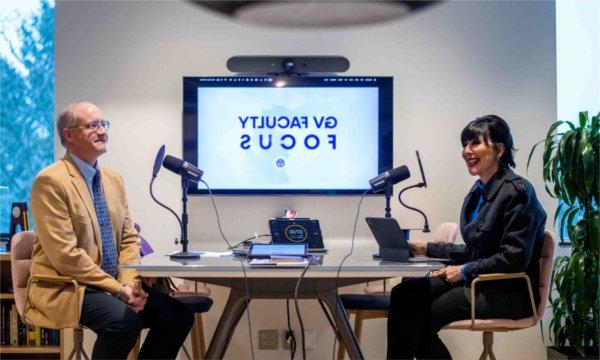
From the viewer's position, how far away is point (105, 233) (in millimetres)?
3119

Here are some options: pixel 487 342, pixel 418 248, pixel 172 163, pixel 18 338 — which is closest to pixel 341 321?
pixel 418 248

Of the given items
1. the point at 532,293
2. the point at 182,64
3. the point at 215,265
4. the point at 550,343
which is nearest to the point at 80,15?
the point at 182,64

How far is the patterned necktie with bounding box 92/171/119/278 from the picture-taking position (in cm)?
310

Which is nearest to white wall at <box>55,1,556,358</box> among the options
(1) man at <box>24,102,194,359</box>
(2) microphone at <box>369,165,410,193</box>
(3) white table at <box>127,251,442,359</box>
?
(2) microphone at <box>369,165,410,193</box>

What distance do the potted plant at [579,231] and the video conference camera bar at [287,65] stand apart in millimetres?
1398

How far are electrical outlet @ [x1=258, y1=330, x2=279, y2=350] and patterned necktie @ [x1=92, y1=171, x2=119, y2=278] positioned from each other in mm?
1498

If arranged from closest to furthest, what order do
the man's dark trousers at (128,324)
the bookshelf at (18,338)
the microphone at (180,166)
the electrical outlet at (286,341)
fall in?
the man's dark trousers at (128,324), the microphone at (180,166), the bookshelf at (18,338), the electrical outlet at (286,341)

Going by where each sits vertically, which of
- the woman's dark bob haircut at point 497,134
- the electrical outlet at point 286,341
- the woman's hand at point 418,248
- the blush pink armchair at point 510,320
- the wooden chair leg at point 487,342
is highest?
the woman's dark bob haircut at point 497,134

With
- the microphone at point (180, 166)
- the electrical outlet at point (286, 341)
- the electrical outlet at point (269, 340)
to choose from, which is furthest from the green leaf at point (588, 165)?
the microphone at point (180, 166)

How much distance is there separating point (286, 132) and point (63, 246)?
1903mm

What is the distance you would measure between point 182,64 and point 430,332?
2.50m

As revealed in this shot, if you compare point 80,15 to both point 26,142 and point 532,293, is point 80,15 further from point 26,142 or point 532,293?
point 532,293

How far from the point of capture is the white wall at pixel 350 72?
442cm

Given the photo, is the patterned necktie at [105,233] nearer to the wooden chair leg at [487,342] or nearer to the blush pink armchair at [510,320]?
the blush pink armchair at [510,320]
